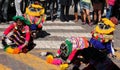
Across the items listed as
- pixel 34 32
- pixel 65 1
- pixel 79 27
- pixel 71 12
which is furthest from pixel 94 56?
pixel 71 12

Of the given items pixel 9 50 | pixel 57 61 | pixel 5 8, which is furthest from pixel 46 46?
pixel 5 8

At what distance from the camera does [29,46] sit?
10.6 m

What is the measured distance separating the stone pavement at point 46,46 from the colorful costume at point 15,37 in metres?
0.19

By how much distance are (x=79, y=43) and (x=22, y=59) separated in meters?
1.62

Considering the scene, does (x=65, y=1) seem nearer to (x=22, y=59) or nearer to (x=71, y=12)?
(x=71, y=12)

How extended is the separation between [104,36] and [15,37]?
229 centimetres

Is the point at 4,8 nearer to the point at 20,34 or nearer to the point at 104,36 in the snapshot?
the point at 20,34

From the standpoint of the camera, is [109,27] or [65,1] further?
[65,1]

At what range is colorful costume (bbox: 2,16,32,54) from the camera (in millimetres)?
9898

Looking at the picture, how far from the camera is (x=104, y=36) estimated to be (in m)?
9.62

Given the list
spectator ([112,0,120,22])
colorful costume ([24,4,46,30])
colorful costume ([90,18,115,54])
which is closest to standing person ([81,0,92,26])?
spectator ([112,0,120,22])

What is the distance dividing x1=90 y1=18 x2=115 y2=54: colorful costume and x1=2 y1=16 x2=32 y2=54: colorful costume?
1673mm

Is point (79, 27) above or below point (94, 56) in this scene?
below

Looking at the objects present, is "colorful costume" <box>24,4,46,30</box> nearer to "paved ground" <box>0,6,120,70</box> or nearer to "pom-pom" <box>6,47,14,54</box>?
"paved ground" <box>0,6,120,70</box>
